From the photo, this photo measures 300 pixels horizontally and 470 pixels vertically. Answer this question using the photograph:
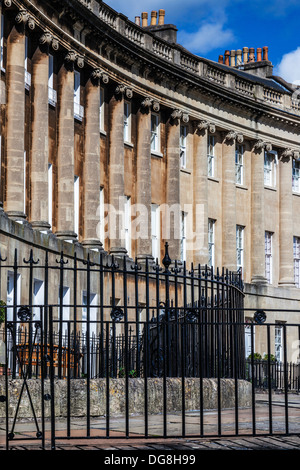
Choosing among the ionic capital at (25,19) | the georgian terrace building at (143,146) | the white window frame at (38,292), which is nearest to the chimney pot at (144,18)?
the georgian terrace building at (143,146)

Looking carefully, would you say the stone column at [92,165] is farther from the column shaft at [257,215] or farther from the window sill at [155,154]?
the column shaft at [257,215]

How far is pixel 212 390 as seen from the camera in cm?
1556

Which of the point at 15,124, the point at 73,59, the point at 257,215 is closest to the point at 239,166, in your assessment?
the point at 257,215

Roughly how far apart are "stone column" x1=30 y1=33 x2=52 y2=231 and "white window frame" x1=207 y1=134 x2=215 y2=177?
1527 cm

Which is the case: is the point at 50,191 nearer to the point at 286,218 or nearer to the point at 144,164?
the point at 144,164

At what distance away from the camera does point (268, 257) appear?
49.9m

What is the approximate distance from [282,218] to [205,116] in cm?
782

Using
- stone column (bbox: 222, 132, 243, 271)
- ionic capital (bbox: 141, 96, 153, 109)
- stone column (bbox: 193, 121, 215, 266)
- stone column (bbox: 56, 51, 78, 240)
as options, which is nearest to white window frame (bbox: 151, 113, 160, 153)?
ionic capital (bbox: 141, 96, 153, 109)

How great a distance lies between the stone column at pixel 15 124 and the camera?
95.6 feet

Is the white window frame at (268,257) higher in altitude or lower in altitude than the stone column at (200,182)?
lower

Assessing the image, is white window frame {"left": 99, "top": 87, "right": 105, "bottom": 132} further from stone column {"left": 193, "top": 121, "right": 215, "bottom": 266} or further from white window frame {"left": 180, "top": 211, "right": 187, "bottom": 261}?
stone column {"left": 193, "top": 121, "right": 215, "bottom": 266}

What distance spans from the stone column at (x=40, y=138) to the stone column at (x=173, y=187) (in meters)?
10.9

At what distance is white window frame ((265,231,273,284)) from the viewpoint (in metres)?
49.7

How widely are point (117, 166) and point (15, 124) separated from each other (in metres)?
9.43
